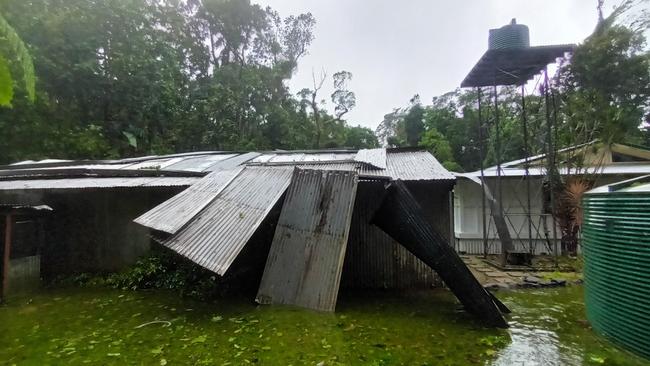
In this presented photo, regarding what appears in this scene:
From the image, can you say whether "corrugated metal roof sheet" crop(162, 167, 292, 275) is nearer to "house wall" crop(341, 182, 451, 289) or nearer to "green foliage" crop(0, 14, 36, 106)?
"house wall" crop(341, 182, 451, 289)

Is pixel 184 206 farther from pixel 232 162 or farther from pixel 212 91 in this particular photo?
pixel 212 91

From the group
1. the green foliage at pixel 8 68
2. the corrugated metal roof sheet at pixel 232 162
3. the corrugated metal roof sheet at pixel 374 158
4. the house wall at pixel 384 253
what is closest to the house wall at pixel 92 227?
the corrugated metal roof sheet at pixel 232 162

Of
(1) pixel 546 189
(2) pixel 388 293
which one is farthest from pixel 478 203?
(2) pixel 388 293

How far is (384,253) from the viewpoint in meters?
7.39

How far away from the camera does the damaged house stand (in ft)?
17.4

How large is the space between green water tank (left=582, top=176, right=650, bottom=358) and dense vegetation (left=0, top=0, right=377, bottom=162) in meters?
7.36

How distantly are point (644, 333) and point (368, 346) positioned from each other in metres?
2.77

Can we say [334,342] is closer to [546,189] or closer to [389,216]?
[389,216]

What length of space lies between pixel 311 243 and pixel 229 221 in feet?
4.38

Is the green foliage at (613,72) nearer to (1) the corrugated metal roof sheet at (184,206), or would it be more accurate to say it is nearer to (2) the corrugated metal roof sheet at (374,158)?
(2) the corrugated metal roof sheet at (374,158)

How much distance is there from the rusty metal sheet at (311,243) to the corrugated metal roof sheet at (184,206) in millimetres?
1432

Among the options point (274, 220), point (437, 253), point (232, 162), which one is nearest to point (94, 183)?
point (232, 162)

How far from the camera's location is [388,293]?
6898mm

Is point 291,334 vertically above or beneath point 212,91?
beneath
